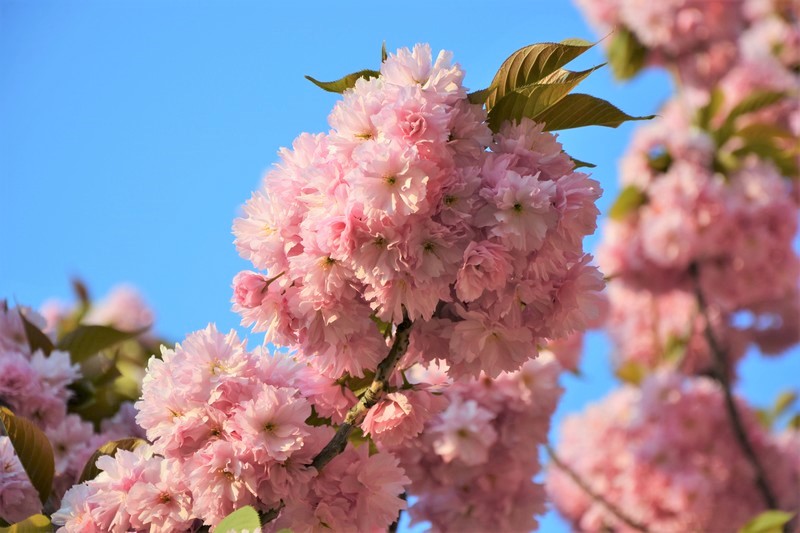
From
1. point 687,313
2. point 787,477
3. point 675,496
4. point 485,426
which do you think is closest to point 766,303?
point 687,313

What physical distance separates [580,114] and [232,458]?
57 centimetres

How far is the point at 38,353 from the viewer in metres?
1.64

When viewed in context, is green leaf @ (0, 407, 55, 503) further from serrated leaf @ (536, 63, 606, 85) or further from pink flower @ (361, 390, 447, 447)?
serrated leaf @ (536, 63, 606, 85)

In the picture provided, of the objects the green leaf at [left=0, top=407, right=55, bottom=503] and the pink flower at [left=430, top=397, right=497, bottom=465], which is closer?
the green leaf at [left=0, top=407, right=55, bottom=503]

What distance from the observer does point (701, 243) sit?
12.6ft

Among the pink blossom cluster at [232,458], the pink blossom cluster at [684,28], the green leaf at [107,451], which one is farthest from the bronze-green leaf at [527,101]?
the pink blossom cluster at [684,28]

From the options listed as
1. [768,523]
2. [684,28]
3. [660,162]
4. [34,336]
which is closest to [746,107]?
[660,162]

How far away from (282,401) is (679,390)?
3.17 metres

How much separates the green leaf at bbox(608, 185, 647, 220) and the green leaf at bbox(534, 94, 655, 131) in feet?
10.1

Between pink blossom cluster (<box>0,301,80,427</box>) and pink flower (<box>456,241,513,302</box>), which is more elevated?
pink blossom cluster (<box>0,301,80,427</box>)

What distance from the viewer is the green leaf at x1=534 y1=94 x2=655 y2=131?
98 centimetres

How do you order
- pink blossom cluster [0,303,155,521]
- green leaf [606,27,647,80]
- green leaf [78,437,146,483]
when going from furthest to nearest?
green leaf [606,27,647,80]
pink blossom cluster [0,303,155,521]
green leaf [78,437,146,483]

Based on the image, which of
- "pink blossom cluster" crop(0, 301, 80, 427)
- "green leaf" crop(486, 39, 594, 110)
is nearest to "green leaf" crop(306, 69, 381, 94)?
"green leaf" crop(486, 39, 594, 110)

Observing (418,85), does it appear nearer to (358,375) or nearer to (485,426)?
(358,375)
